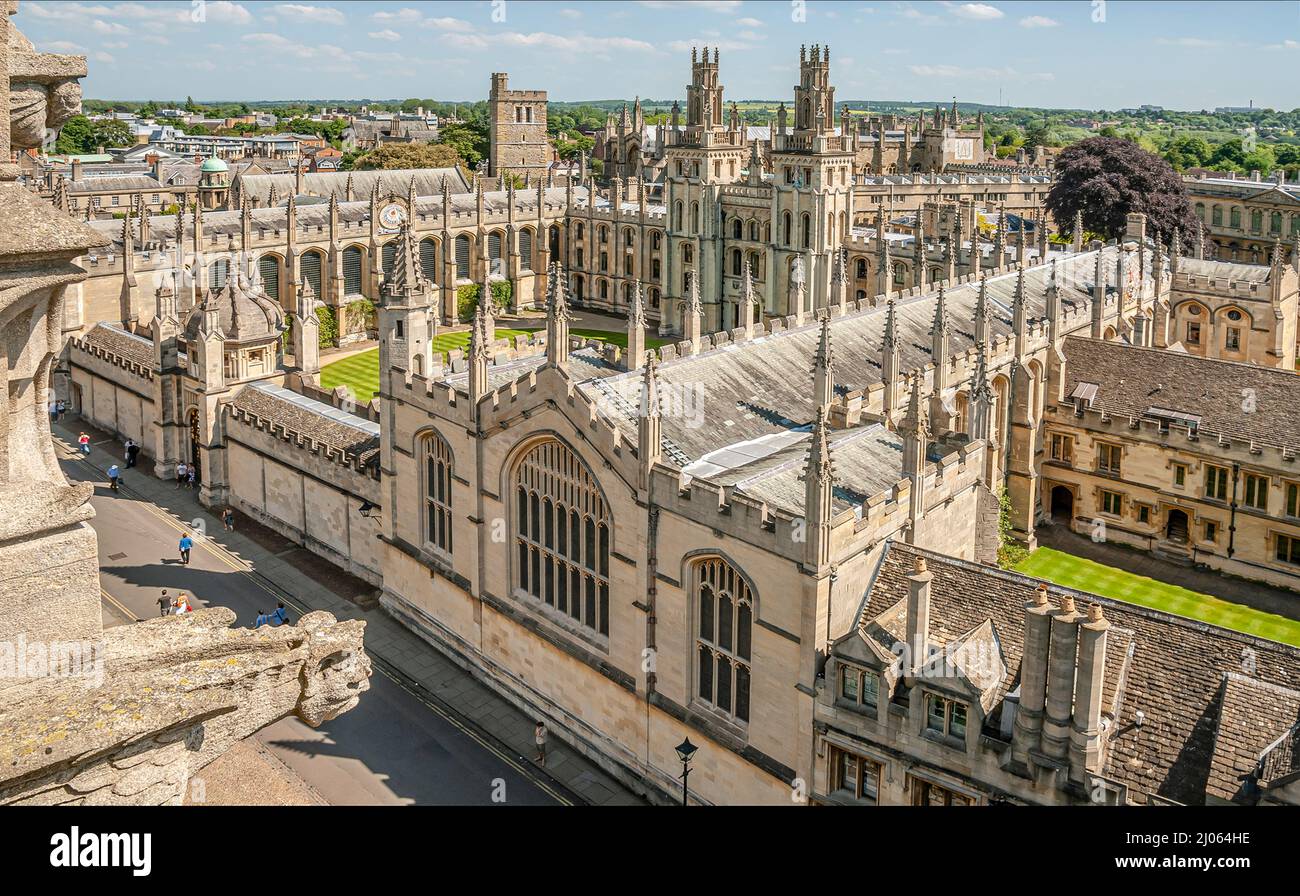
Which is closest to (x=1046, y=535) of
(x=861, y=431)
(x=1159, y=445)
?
(x=1159, y=445)

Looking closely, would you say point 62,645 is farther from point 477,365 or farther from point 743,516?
point 477,365

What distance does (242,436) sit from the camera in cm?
3822

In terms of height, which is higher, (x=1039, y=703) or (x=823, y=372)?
(x=823, y=372)

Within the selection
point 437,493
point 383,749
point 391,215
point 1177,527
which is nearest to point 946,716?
point 383,749

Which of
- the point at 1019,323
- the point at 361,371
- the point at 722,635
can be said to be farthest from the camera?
the point at 361,371

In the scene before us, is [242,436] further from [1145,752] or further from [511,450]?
[1145,752]

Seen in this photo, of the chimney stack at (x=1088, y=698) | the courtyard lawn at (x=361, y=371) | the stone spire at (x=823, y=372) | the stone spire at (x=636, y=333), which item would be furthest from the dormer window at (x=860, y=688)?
the courtyard lawn at (x=361, y=371)

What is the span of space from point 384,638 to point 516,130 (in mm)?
83850

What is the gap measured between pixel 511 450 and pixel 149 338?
91.0 ft

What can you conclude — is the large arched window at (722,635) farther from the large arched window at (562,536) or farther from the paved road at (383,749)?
the paved road at (383,749)

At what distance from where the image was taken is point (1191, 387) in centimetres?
3700

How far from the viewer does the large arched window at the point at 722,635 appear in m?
Result: 21.2

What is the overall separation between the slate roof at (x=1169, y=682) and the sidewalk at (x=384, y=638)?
26.5ft

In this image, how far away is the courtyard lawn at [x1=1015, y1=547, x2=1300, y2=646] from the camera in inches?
1224
